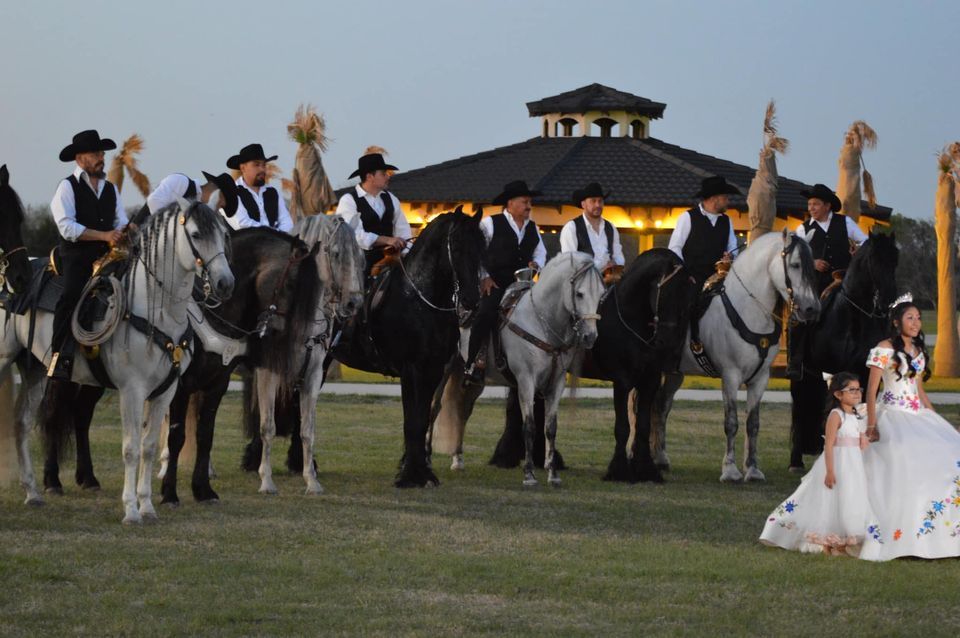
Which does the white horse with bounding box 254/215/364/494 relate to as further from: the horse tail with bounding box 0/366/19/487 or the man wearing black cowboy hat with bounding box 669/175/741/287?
the man wearing black cowboy hat with bounding box 669/175/741/287

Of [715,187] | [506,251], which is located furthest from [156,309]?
[715,187]

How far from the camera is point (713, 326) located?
13.6 m

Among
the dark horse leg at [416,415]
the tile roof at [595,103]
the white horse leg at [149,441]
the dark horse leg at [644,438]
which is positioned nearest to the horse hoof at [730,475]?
the dark horse leg at [644,438]

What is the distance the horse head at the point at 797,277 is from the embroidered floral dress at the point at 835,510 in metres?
3.43

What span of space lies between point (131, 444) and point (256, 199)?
11.9 feet

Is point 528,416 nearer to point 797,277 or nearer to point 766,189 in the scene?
point 797,277

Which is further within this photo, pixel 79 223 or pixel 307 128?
pixel 307 128

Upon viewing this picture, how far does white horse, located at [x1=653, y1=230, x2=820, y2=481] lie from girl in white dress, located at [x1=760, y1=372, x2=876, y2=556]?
146 inches

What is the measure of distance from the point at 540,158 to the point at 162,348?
21.5 meters

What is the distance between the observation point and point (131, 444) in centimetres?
1002

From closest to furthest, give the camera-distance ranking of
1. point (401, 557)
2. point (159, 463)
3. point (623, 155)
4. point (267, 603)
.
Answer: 1. point (267, 603)
2. point (401, 557)
3. point (159, 463)
4. point (623, 155)

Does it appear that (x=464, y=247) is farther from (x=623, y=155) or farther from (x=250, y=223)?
(x=623, y=155)

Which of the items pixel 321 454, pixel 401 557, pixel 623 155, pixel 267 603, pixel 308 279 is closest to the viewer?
pixel 267 603

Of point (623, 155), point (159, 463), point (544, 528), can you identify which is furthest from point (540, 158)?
point (544, 528)
